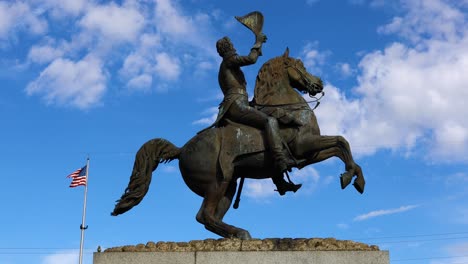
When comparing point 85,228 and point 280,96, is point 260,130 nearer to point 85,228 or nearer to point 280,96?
point 280,96

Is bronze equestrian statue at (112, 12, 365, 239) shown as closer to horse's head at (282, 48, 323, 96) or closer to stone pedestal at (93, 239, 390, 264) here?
horse's head at (282, 48, 323, 96)

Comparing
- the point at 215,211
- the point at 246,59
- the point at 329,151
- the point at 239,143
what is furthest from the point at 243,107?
the point at 215,211

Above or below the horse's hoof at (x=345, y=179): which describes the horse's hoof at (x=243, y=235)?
below

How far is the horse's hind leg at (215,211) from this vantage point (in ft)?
33.3

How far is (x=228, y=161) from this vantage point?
10469 millimetres

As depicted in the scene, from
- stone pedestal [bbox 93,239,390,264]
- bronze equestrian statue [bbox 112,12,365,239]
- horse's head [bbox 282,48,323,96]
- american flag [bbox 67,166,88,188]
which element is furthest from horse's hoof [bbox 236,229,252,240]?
american flag [bbox 67,166,88,188]

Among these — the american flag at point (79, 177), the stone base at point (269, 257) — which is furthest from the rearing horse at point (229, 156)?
the american flag at point (79, 177)

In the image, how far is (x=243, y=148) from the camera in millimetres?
10523

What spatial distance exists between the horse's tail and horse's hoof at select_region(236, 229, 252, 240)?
1.90m

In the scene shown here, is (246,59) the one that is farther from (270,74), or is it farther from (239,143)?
(239,143)

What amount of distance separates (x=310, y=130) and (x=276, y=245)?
2.27 meters

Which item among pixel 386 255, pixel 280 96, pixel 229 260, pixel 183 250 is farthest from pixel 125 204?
pixel 386 255

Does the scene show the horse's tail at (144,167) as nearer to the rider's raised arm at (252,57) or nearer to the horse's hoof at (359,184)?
the rider's raised arm at (252,57)

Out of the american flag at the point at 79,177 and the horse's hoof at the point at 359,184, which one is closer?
the horse's hoof at the point at 359,184
